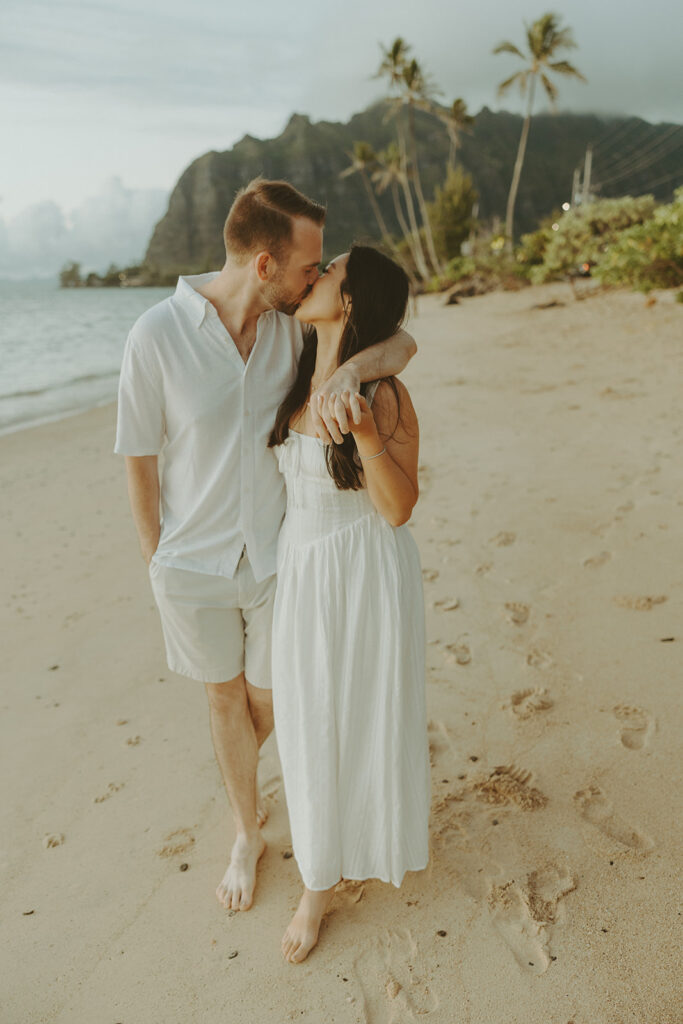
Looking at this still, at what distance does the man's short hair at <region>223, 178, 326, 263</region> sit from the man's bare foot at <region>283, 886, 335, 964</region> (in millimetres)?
1897

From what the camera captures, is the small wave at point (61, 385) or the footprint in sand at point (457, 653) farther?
the small wave at point (61, 385)

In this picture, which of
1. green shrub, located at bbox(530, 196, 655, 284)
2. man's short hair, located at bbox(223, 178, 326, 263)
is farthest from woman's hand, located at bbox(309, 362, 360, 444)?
green shrub, located at bbox(530, 196, 655, 284)

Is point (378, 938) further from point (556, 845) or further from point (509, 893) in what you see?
point (556, 845)

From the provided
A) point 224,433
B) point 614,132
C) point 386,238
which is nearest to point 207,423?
point 224,433

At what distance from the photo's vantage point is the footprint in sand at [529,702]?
10.0 feet

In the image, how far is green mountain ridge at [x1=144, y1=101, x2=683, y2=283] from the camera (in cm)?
11844

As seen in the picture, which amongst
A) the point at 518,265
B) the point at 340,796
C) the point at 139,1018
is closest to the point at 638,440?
the point at 340,796

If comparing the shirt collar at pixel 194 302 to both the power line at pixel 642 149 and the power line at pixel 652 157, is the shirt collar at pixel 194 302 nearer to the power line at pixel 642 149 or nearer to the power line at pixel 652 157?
the power line at pixel 652 157

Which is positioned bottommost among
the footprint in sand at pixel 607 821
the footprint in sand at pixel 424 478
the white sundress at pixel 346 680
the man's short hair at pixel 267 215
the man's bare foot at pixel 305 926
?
the footprint in sand at pixel 424 478

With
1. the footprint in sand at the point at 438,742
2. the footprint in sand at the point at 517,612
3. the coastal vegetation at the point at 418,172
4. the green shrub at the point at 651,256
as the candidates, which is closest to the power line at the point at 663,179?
the coastal vegetation at the point at 418,172

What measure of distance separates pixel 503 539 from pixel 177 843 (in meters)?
3.01

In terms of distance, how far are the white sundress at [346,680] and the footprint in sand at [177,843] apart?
24.2 inches

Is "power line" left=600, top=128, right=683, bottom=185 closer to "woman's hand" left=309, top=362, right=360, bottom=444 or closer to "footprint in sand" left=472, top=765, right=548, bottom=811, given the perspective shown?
"footprint in sand" left=472, top=765, right=548, bottom=811

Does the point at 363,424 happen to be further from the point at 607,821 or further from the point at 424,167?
the point at 424,167
